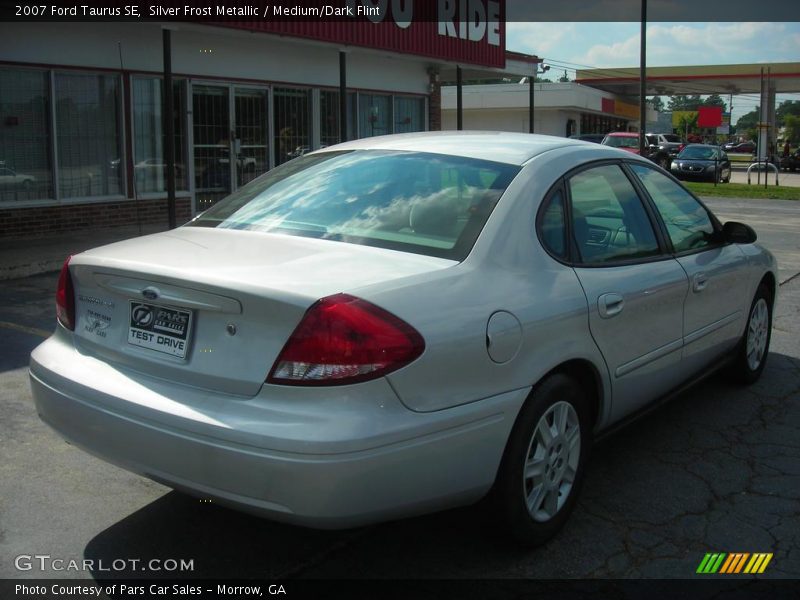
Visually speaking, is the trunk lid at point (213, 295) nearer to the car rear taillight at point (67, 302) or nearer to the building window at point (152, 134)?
the car rear taillight at point (67, 302)

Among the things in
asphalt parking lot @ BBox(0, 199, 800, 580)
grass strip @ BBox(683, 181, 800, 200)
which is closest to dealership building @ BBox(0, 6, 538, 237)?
asphalt parking lot @ BBox(0, 199, 800, 580)

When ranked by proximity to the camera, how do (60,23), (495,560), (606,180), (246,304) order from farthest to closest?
1. (60,23)
2. (606,180)
3. (495,560)
4. (246,304)

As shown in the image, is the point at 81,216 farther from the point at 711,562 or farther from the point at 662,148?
the point at 662,148

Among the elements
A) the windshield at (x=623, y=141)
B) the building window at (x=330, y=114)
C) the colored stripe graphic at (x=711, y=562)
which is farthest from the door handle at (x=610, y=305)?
the windshield at (x=623, y=141)

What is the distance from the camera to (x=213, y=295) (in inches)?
118

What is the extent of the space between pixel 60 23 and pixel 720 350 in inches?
400

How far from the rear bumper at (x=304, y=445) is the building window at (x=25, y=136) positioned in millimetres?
9626

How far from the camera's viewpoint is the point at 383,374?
9.26ft

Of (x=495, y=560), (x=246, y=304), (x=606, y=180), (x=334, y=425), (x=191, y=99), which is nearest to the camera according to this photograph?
(x=334, y=425)

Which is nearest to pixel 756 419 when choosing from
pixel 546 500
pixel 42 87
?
pixel 546 500

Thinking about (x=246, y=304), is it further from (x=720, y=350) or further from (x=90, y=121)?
(x=90, y=121)

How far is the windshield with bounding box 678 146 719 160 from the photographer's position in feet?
112

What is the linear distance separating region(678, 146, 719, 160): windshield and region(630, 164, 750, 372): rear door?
101 ft

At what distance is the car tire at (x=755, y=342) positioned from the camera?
5.59m
